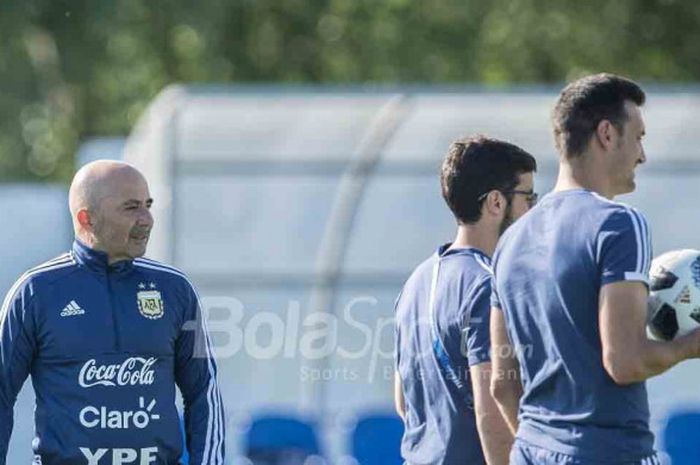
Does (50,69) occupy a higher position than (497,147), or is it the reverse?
(50,69)

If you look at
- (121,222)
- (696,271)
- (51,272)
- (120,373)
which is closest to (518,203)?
(696,271)

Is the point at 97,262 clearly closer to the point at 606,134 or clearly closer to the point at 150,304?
the point at 150,304

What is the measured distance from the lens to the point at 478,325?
6.32 metres

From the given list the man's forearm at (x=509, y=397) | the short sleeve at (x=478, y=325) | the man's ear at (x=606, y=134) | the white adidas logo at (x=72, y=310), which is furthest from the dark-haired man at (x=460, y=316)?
the white adidas logo at (x=72, y=310)

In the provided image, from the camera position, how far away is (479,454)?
6441 millimetres

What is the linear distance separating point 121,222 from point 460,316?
1.26 m

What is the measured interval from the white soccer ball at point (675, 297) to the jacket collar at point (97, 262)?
1888 mm

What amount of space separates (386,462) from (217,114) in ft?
16.7

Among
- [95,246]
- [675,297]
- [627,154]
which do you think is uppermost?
[627,154]

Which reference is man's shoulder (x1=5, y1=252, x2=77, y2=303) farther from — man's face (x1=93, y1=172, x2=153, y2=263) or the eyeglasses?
the eyeglasses

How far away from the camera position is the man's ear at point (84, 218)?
258 inches

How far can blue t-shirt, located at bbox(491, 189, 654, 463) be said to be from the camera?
5.52 metres

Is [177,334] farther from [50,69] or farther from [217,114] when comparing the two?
[50,69]

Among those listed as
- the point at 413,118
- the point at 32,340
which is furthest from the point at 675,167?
the point at 32,340
